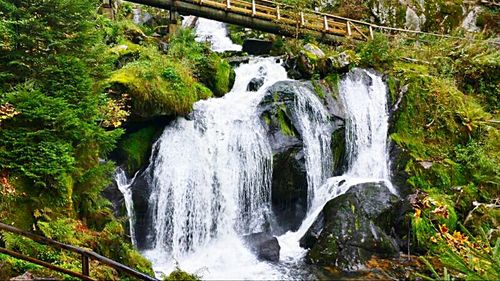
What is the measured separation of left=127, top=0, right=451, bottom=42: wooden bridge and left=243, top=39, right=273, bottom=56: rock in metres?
0.68

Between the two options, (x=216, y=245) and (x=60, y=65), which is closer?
(x=60, y=65)

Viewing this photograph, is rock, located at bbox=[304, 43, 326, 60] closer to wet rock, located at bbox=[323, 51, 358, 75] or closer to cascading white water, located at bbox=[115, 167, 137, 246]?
wet rock, located at bbox=[323, 51, 358, 75]

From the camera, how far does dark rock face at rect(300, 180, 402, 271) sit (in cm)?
955

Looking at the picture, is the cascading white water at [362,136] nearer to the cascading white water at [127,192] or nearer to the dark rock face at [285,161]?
the dark rock face at [285,161]

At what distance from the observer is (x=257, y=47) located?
17.6 meters

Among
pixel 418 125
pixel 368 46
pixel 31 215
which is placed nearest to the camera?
pixel 31 215

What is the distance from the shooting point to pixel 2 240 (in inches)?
232

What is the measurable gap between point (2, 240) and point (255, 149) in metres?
6.97

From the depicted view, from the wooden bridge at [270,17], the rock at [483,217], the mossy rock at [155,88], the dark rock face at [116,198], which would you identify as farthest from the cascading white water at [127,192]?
the rock at [483,217]

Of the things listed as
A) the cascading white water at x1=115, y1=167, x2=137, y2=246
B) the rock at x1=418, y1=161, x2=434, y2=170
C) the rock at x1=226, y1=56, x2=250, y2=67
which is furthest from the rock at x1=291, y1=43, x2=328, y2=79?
the cascading white water at x1=115, y1=167, x2=137, y2=246

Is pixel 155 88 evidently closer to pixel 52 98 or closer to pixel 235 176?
pixel 235 176

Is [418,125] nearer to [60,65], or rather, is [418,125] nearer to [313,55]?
[313,55]

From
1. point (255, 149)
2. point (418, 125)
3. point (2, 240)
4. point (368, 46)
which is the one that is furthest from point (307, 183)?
point (2, 240)

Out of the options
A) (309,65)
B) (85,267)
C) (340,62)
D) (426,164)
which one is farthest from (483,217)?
(85,267)
